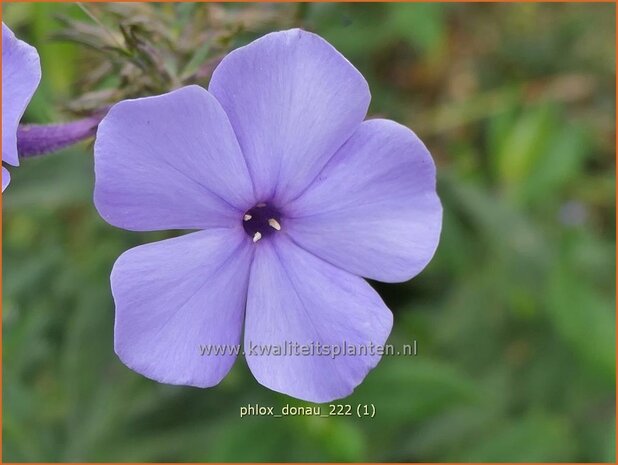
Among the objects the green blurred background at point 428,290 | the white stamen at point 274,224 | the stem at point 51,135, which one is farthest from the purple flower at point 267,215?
the green blurred background at point 428,290

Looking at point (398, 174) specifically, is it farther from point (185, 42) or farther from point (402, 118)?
point (402, 118)

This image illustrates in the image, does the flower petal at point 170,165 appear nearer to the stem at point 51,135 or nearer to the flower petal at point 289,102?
the flower petal at point 289,102

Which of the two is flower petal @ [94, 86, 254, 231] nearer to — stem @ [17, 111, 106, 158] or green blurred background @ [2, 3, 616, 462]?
stem @ [17, 111, 106, 158]

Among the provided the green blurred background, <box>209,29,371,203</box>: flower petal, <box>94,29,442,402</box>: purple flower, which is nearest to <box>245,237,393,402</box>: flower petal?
<box>94,29,442,402</box>: purple flower

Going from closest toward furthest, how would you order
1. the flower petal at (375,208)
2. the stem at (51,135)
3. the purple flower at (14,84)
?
the purple flower at (14,84)
the flower petal at (375,208)
the stem at (51,135)

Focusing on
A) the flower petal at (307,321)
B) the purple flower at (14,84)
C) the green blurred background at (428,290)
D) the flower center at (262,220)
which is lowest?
the green blurred background at (428,290)

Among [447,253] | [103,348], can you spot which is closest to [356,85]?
[103,348]

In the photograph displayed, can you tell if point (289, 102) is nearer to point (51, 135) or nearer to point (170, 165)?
point (170, 165)
